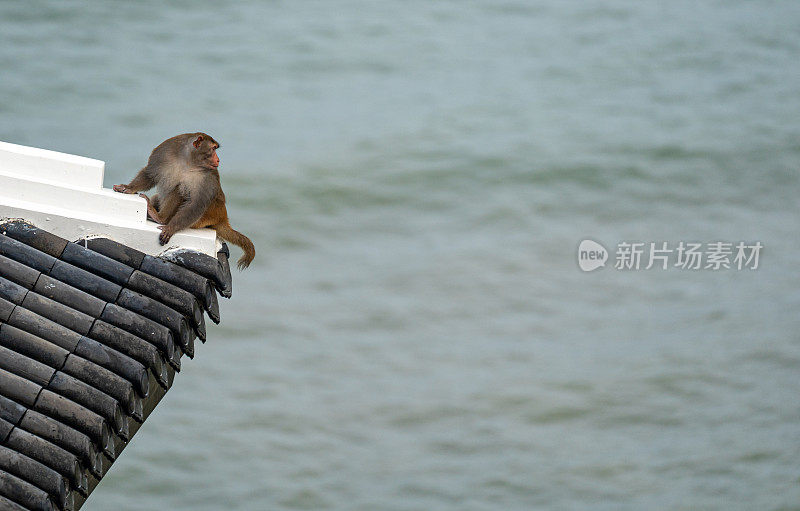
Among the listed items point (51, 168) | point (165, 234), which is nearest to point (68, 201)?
point (51, 168)

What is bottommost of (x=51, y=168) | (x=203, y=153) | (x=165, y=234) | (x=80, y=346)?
(x=80, y=346)

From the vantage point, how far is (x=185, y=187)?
923cm

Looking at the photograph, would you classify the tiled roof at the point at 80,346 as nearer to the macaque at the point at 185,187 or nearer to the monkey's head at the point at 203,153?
the macaque at the point at 185,187

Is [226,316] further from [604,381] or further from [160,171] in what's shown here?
[160,171]

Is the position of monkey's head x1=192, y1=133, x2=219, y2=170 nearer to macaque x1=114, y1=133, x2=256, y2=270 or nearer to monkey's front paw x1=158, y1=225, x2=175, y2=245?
macaque x1=114, y1=133, x2=256, y2=270

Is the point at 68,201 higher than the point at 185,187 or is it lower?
lower

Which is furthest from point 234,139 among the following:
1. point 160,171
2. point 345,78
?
point 160,171

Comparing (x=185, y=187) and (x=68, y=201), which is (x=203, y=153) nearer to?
(x=185, y=187)

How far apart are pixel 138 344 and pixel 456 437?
75.6ft

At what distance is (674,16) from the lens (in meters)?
42.3

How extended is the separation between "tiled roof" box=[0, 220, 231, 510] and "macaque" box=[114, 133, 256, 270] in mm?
298

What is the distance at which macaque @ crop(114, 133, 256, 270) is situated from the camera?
916cm

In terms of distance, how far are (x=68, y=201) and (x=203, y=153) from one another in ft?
3.43

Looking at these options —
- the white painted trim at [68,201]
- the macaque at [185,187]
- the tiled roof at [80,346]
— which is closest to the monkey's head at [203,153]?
the macaque at [185,187]
